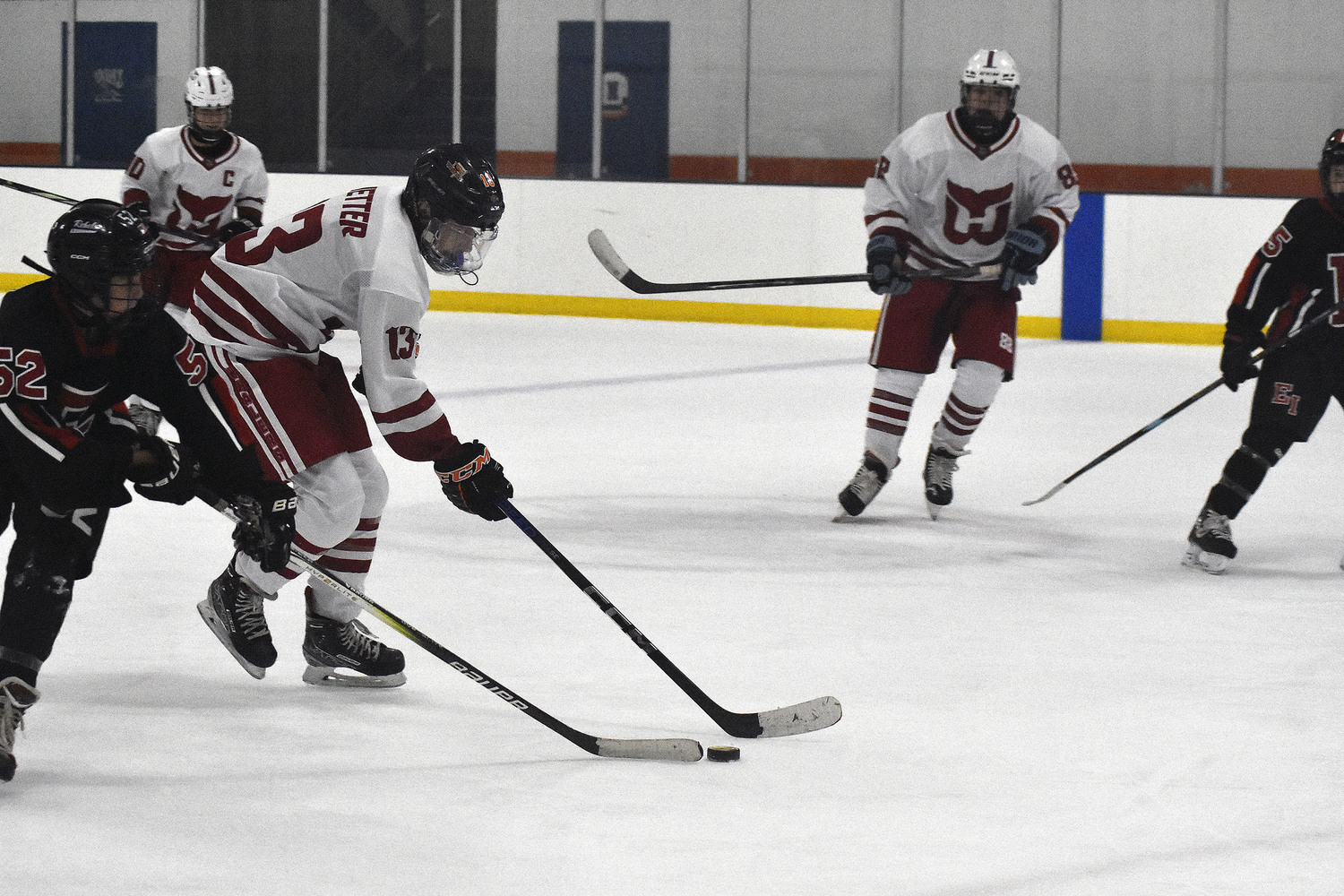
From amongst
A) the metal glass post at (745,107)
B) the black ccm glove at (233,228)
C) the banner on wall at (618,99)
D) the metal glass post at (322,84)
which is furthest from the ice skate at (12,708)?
the metal glass post at (322,84)

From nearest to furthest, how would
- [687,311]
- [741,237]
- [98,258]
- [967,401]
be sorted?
1. [98,258]
2. [967,401]
3. [741,237]
4. [687,311]

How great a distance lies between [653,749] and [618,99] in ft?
26.3

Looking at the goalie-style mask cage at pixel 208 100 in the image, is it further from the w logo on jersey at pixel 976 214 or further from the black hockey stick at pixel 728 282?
the w logo on jersey at pixel 976 214

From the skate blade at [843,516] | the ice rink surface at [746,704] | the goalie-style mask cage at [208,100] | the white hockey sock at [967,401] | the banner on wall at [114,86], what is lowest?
the ice rink surface at [746,704]

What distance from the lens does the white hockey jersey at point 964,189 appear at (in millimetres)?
4488

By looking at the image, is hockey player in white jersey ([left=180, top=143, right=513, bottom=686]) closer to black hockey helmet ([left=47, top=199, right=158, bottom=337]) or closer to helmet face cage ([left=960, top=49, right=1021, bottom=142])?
black hockey helmet ([left=47, top=199, right=158, bottom=337])

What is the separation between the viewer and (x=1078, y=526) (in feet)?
14.4

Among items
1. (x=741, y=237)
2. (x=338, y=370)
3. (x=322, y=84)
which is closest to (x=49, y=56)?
(x=322, y=84)

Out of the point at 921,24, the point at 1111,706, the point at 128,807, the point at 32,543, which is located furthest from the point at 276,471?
the point at 921,24

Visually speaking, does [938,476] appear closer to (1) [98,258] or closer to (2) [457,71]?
(1) [98,258]

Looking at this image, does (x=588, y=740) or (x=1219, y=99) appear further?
(x=1219, y=99)

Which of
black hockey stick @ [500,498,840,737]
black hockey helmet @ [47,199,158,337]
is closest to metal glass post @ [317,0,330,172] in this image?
black hockey stick @ [500,498,840,737]

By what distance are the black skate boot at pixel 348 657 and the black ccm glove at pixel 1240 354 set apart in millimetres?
2003

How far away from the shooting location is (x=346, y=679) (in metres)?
2.90
